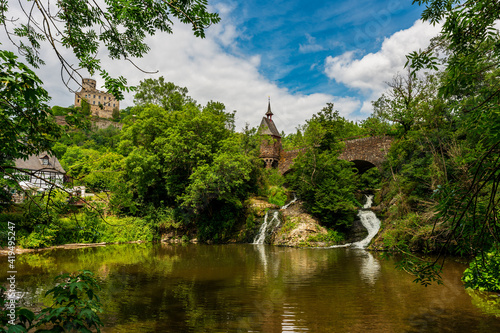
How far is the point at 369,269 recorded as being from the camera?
38.5 ft

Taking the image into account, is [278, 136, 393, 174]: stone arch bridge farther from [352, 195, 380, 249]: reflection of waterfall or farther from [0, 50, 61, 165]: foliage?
[0, 50, 61, 165]: foliage

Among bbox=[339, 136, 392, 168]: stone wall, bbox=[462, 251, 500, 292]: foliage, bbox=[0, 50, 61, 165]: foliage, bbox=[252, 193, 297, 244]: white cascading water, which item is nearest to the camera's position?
bbox=[0, 50, 61, 165]: foliage

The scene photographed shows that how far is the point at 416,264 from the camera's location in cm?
394

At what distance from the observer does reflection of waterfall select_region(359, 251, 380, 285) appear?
10074mm

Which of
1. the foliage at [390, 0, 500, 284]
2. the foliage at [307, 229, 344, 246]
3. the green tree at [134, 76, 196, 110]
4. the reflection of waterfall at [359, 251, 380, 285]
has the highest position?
the green tree at [134, 76, 196, 110]

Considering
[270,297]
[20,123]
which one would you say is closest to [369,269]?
[270,297]

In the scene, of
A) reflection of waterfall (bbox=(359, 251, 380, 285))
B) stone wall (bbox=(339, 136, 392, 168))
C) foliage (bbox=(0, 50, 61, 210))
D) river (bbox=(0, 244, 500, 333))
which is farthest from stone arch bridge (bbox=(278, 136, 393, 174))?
foliage (bbox=(0, 50, 61, 210))

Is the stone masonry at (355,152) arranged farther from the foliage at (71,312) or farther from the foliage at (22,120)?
the foliage at (71,312)

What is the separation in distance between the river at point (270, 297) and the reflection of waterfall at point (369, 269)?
0.03 m

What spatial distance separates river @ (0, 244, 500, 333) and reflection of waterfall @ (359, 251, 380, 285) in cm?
3

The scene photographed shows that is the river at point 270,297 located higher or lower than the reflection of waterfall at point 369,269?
higher

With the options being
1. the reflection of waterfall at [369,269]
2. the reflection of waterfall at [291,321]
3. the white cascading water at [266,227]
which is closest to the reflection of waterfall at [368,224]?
the reflection of waterfall at [369,269]

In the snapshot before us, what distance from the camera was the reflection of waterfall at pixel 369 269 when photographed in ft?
33.1

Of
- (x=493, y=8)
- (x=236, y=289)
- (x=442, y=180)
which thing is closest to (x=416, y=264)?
(x=493, y=8)
